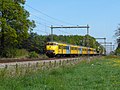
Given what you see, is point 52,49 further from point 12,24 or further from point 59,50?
point 12,24

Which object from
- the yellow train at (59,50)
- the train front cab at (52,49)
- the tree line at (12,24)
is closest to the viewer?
the tree line at (12,24)

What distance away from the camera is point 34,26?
72812 mm

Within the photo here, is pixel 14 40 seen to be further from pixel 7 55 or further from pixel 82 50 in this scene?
pixel 82 50

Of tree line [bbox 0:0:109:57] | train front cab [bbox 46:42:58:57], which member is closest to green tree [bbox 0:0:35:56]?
tree line [bbox 0:0:109:57]

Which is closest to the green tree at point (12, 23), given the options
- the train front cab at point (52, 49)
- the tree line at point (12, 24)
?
the tree line at point (12, 24)

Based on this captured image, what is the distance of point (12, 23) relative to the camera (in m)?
65.3

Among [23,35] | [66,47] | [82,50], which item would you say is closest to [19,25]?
[23,35]

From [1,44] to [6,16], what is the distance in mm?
5216

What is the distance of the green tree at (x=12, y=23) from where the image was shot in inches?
2442

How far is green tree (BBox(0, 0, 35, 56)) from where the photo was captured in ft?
204

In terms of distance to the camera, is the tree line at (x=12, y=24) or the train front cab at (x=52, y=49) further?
the train front cab at (x=52, y=49)

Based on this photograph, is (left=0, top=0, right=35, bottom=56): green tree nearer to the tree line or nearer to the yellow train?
the tree line

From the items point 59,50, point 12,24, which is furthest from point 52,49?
point 12,24

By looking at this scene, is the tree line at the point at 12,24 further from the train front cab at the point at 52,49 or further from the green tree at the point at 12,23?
the train front cab at the point at 52,49
